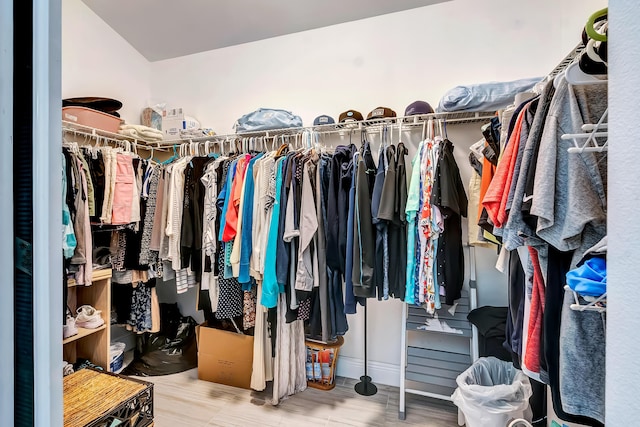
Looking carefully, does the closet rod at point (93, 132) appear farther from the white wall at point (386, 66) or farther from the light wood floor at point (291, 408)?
the light wood floor at point (291, 408)

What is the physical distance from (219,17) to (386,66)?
4.41ft

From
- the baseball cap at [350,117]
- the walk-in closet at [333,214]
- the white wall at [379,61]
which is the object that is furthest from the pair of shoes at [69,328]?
the baseball cap at [350,117]

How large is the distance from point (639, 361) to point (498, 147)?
1020 mm

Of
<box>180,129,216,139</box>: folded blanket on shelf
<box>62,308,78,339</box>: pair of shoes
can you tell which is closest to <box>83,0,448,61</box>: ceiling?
<box>180,129,216,139</box>: folded blanket on shelf

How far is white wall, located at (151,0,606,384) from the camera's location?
6.47 feet

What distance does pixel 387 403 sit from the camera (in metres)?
2.00

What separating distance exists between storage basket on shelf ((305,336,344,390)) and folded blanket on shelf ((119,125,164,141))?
206 centimetres

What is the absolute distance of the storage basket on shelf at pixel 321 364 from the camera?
2145 mm

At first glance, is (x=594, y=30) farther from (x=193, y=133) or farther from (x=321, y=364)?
(x=193, y=133)

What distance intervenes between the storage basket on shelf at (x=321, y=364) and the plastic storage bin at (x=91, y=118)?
2.20 metres

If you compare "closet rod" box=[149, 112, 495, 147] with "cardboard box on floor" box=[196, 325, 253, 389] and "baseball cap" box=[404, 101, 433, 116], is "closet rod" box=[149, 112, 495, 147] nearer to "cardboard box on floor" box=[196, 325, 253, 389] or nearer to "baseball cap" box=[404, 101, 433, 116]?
"baseball cap" box=[404, 101, 433, 116]

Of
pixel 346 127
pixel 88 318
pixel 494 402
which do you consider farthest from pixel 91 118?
pixel 494 402

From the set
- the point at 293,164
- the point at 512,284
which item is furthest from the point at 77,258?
the point at 512,284

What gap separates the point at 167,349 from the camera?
242 cm
